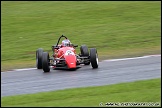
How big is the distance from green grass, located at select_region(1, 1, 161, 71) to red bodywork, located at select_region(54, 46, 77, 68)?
5.49 feet

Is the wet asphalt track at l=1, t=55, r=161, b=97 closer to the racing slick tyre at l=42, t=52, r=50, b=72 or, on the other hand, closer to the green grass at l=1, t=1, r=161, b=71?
the racing slick tyre at l=42, t=52, r=50, b=72

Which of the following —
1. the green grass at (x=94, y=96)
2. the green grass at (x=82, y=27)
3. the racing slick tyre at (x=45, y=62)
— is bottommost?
the green grass at (x=94, y=96)

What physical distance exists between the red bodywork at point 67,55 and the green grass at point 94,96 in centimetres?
358

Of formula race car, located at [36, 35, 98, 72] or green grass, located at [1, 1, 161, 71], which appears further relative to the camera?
green grass, located at [1, 1, 161, 71]

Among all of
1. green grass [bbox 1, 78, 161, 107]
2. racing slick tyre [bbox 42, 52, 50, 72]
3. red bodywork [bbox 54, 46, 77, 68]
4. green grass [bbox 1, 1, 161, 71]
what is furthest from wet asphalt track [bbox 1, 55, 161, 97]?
green grass [bbox 1, 1, 161, 71]

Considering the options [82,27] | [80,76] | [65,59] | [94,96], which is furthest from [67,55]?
[82,27]

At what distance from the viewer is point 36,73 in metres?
16.2

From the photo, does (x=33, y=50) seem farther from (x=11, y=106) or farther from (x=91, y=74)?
(x=11, y=106)

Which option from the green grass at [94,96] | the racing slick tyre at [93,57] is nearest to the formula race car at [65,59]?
the racing slick tyre at [93,57]

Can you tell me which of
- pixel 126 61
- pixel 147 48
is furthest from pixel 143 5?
pixel 126 61

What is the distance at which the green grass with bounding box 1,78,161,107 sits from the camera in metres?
10.4

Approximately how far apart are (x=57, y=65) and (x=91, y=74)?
1785mm

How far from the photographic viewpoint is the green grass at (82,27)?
846 inches

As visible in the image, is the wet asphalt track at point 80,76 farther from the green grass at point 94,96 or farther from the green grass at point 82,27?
the green grass at point 82,27
